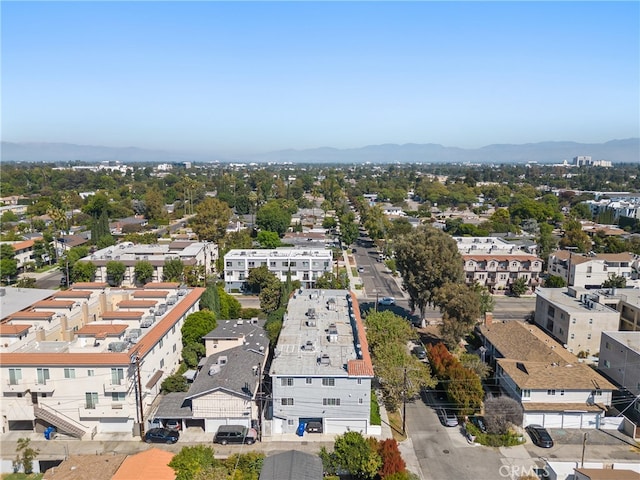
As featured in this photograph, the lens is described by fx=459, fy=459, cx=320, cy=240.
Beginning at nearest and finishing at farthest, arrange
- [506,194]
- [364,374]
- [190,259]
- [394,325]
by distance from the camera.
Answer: [364,374], [394,325], [190,259], [506,194]

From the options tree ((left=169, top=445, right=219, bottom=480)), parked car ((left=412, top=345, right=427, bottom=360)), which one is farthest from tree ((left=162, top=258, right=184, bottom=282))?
tree ((left=169, top=445, right=219, bottom=480))

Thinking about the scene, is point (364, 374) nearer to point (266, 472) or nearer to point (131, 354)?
point (266, 472)

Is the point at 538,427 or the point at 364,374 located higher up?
the point at 364,374

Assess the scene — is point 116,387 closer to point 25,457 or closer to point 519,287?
point 25,457

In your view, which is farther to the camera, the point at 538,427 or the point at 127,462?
the point at 538,427

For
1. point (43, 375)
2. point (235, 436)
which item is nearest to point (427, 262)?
point (235, 436)

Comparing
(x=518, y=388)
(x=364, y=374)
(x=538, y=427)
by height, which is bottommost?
(x=538, y=427)

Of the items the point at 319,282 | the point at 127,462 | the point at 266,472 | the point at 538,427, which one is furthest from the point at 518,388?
the point at 319,282

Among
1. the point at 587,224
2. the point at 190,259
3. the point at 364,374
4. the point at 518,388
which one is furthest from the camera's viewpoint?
the point at 587,224
